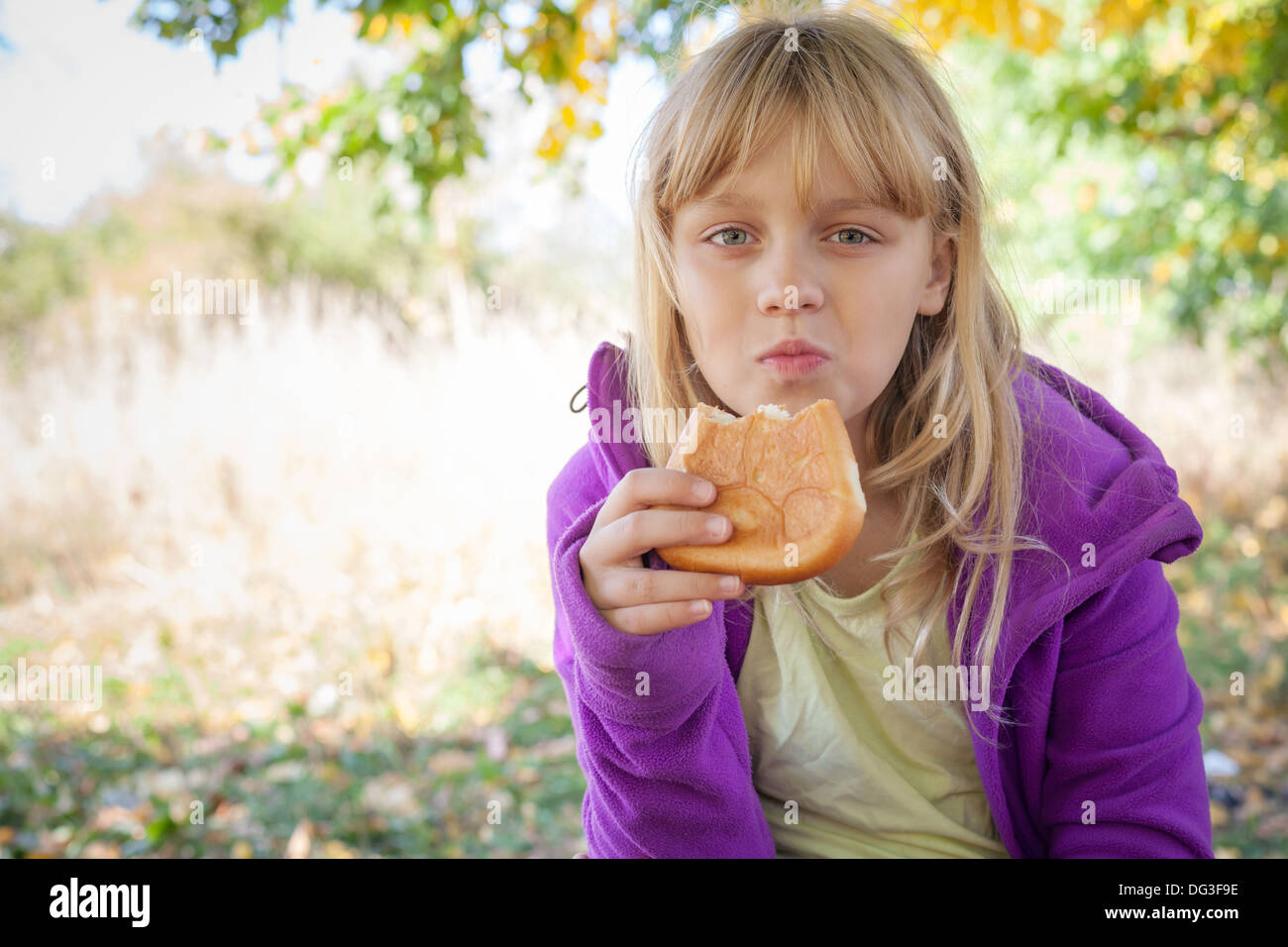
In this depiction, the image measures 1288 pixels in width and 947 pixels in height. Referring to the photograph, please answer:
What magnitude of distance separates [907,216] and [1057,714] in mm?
945

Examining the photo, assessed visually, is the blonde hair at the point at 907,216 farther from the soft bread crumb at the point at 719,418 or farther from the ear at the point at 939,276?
the soft bread crumb at the point at 719,418

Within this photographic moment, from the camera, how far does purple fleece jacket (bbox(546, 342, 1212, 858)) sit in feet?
5.80

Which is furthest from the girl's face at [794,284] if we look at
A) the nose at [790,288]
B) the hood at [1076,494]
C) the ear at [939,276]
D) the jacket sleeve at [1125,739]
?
the jacket sleeve at [1125,739]

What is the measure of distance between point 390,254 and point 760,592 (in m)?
A: 11.7

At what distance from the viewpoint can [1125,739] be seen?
184 cm

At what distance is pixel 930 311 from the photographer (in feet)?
6.46

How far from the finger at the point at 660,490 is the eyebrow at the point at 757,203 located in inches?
19.6

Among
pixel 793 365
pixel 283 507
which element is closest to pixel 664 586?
pixel 793 365

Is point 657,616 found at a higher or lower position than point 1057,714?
higher

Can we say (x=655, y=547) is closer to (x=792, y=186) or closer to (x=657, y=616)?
(x=657, y=616)

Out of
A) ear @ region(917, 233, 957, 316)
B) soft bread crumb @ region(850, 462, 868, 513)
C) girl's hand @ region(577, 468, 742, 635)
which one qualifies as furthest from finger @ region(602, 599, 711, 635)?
ear @ region(917, 233, 957, 316)

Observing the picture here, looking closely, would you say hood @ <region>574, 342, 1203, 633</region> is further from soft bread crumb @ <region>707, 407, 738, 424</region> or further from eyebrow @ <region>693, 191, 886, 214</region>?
eyebrow @ <region>693, 191, 886, 214</region>

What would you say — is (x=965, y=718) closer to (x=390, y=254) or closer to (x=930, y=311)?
(x=930, y=311)
